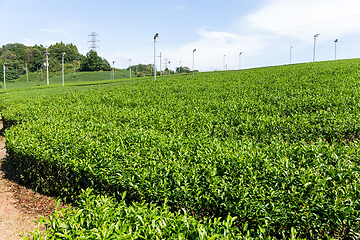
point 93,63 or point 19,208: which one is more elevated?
point 93,63

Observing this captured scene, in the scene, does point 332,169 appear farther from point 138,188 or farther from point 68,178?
point 68,178

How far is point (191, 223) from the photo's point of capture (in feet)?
8.43

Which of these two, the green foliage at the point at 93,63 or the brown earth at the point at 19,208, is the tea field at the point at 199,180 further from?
the green foliage at the point at 93,63

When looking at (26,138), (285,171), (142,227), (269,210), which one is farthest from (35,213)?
(285,171)

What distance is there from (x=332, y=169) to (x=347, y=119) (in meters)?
4.32

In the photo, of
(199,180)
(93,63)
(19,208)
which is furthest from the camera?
(93,63)

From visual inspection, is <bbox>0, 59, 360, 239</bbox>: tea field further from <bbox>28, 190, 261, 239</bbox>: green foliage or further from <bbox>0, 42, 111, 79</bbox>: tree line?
<bbox>0, 42, 111, 79</bbox>: tree line

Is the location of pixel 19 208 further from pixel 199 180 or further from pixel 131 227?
pixel 199 180

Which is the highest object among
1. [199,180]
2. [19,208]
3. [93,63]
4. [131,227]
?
[93,63]

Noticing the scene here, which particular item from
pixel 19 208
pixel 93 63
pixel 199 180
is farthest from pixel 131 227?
pixel 93 63

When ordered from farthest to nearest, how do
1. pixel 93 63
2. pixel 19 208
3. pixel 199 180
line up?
pixel 93 63 → pixel 19 208 → pixel 199 180

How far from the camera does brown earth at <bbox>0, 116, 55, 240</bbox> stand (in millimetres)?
4590

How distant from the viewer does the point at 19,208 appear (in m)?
5.36

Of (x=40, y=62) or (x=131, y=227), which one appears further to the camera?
(x=40, y=62)
